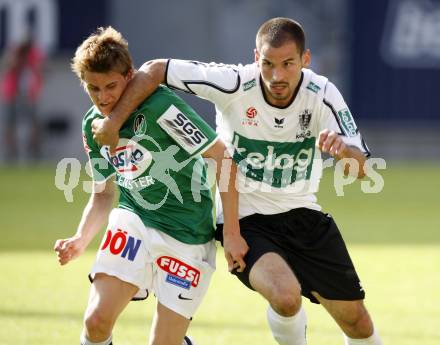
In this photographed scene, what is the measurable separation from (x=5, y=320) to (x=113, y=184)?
4.94 ft

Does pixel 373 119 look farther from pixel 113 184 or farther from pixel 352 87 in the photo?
pixel 113 184

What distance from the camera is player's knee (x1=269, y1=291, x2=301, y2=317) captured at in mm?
5379

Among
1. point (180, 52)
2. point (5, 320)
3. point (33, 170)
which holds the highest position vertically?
point (5, 320)

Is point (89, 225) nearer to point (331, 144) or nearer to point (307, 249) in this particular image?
point (307, 249)

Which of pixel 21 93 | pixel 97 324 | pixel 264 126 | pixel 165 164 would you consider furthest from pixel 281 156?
pixel 21 93

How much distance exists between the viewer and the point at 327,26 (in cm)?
1889

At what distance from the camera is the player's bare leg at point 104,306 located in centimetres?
531

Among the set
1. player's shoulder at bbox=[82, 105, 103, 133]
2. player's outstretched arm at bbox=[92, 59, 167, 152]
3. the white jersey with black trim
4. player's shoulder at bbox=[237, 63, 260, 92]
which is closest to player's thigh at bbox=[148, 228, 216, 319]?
the white jersey with black trim

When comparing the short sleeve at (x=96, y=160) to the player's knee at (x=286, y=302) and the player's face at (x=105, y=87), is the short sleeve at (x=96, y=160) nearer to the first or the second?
the player's face at (x=105, y=87)

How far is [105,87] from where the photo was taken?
5570 mm

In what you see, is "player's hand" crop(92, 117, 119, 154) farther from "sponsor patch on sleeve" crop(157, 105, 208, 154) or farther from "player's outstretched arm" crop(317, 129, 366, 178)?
"player's outstretched arm" crop(317, 129, 366, 178)

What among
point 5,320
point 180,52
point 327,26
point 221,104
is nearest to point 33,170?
point 180,52

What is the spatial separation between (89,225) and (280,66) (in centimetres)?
134

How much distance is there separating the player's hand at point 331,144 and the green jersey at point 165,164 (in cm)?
75
